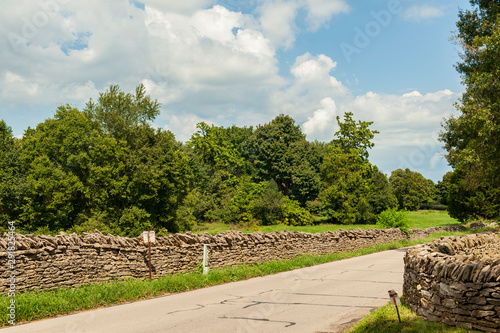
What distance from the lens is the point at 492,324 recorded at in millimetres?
6223

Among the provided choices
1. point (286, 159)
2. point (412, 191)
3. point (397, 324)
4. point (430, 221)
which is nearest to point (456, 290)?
point (397, 324)

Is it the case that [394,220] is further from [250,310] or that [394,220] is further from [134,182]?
[250,310]

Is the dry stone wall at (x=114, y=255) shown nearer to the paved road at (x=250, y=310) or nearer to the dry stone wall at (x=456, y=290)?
the paved road at (x=250, y=310)

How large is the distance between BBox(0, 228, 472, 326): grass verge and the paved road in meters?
0.39

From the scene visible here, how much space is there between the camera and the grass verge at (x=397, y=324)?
6.74 metres

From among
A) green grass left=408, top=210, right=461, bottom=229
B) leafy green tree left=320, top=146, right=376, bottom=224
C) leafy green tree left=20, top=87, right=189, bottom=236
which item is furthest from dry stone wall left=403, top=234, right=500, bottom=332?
leafy green tree left=320, top=146, right=376, bottom=224

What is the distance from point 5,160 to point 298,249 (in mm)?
32364

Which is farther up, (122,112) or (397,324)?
(122,112)

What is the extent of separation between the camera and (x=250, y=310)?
988cm

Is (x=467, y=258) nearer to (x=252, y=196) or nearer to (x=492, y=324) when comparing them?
(x=492, y=324)

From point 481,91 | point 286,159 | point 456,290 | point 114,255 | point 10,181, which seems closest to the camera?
point 456,290

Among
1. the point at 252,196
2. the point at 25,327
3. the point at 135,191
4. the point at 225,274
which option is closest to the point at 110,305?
the point at 25,327

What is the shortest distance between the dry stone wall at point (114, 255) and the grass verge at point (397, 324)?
774 centimetres

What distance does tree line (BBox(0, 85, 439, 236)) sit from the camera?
36562 mm
